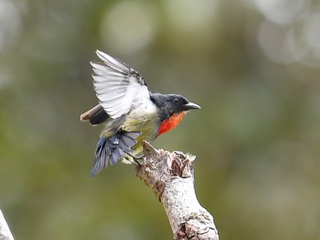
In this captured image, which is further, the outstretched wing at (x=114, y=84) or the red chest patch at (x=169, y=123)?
the red chest patch at (x=169, y=123)

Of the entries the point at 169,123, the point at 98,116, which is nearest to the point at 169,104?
the point at 169,123

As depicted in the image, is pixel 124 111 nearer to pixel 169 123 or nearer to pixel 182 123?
pixel 169 123

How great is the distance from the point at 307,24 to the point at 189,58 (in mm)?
1956

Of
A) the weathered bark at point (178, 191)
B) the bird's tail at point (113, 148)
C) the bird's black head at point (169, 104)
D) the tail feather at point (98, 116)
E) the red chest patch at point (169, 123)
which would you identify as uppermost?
the bird's black head at point (169, 104)

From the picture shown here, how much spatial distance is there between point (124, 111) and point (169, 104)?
1.71ft

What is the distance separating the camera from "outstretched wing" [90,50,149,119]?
14.1 feet

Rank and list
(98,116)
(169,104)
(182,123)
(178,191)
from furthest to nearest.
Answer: (182,123) < (169,104) < (98,116) < (178,191)

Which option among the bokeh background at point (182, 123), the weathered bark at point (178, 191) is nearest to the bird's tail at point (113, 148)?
the weathered bark at point (178, 191)

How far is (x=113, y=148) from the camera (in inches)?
174

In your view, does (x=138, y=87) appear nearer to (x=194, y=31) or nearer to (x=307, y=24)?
(x=194, y=31)

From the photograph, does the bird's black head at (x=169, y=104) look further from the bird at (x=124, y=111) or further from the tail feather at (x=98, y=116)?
the tail feather at (x=98, y=116)

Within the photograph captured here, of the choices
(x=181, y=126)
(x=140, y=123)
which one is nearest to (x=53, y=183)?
(x=181, y=126)

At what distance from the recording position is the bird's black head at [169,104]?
4.84 m

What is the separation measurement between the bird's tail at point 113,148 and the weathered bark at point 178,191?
623 mm
